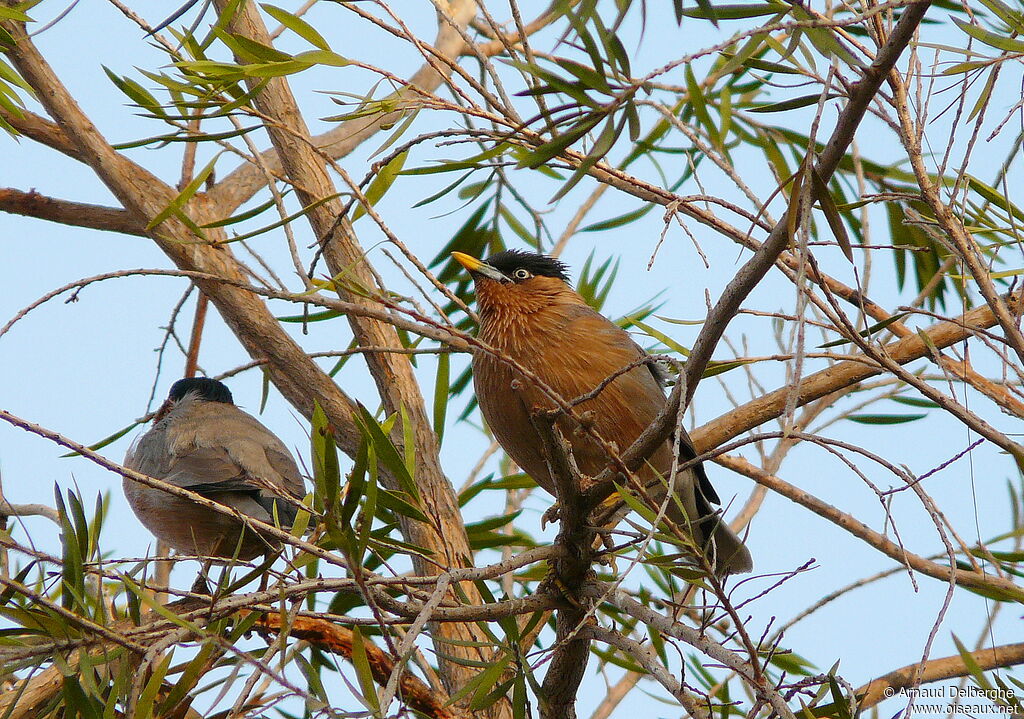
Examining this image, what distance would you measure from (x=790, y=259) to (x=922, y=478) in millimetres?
1250

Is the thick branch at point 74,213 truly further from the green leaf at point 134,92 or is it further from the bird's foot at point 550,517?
the bird's foot at point 550,517

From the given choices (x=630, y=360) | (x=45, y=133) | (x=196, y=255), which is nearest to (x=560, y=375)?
(x=630, y=360)

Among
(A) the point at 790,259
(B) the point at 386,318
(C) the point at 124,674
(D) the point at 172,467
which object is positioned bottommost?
(C) the point at 124,674

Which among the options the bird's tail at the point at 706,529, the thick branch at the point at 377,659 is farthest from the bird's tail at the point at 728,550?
the thick branch at the point at 377,659

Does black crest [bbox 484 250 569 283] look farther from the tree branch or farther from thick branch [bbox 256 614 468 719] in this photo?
thick branch [bbox 256 614 468 719]

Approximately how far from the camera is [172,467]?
5.25 m

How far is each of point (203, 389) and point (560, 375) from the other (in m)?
2.94

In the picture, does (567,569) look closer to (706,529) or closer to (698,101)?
(698,101)

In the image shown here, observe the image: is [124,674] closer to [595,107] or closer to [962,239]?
[595,107]

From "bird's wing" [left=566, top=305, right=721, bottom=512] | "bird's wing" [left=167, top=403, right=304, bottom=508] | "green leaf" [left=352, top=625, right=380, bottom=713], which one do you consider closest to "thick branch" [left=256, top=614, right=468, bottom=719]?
"bird's wing" [left=167, top=403, right=304, bottom=508]

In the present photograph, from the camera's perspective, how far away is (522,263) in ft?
16.3

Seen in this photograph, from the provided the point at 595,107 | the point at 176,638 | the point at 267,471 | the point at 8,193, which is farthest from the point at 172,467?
the point at 595,107

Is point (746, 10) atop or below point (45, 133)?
below

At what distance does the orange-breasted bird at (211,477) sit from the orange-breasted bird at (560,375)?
120 cm
